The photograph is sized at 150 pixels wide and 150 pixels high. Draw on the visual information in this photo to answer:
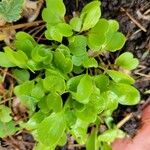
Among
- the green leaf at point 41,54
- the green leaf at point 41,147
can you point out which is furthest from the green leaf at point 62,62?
the green leaf at point 41,147

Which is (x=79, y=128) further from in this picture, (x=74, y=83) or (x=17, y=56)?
(x=17, y=56)

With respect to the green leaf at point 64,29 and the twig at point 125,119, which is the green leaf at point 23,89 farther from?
the twig at point 125,119

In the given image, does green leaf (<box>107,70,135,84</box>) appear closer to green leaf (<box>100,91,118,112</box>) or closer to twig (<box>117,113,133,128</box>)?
green leaf (<box>100,91,118,112</box>)

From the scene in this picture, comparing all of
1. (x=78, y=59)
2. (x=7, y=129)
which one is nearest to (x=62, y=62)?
(x=78, y=59)

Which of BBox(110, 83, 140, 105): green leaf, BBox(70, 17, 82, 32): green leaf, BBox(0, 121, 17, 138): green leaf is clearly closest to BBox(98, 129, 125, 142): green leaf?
BBox(110, 83, 140, 105): green leaf

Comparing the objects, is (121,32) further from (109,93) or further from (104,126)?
(104,126)
